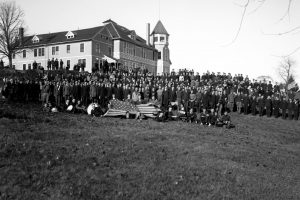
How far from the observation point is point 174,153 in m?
12.3

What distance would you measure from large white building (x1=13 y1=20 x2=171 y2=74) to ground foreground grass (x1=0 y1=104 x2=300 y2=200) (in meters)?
41.4

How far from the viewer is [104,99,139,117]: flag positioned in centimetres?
2309

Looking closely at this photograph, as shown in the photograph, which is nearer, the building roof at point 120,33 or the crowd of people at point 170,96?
the crowd of people at point 170,96

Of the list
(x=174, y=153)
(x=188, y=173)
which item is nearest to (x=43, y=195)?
(x=188, y=173)

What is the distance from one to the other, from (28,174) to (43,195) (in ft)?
4.28

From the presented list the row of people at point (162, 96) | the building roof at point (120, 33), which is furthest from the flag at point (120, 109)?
the building roof at point (120, 33)

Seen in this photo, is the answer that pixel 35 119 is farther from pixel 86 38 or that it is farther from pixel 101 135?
pixel 86 38

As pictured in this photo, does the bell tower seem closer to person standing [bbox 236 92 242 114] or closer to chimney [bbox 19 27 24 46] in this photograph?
chimney [bbox 19 27 24 46]

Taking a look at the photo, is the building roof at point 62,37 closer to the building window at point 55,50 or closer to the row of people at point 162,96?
the building window at point 55,50

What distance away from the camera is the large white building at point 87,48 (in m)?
59.2

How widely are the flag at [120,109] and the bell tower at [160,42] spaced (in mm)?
55399

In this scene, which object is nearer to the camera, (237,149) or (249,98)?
(237,149)

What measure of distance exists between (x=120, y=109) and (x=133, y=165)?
44.2 ft

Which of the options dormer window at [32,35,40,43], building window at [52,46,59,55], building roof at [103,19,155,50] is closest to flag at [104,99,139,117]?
building roof at [103,19,155,50]
